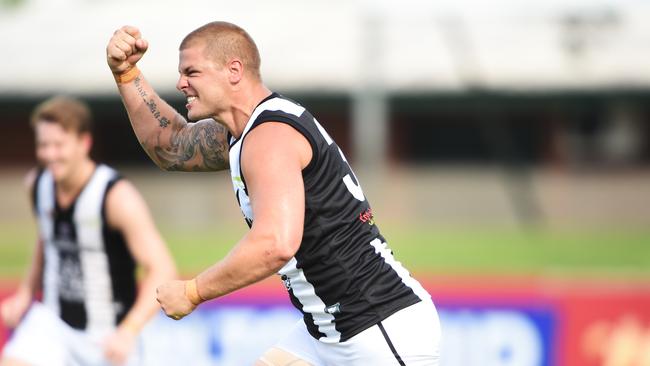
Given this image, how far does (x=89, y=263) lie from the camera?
21.3 feet

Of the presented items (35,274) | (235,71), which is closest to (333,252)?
(235,71)

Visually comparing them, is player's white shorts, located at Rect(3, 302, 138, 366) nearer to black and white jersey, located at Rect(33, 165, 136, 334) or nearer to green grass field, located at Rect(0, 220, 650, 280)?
black and white jersey, located at Rect(33, 165, 136, 334)

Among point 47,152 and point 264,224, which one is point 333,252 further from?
point 47,152

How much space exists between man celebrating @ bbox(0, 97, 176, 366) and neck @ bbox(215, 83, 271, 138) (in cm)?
183

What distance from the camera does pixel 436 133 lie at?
29.5 meters

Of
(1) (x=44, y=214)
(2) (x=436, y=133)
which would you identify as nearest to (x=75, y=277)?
(1) (x=44, y=214)

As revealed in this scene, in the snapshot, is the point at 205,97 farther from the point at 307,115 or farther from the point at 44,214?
the point at 44,214

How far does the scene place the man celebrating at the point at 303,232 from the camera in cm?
421

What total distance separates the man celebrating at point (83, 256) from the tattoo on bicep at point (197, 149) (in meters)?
1.03

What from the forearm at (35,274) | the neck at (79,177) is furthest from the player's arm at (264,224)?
the forearm at (35,274)

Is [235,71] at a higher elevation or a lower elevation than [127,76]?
higher

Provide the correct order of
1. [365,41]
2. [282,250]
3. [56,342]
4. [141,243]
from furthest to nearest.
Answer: [365,41]
[56,342]
[141,243]
[282,250]

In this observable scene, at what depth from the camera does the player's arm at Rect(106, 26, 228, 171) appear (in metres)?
5.12

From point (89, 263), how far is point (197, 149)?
157cm
